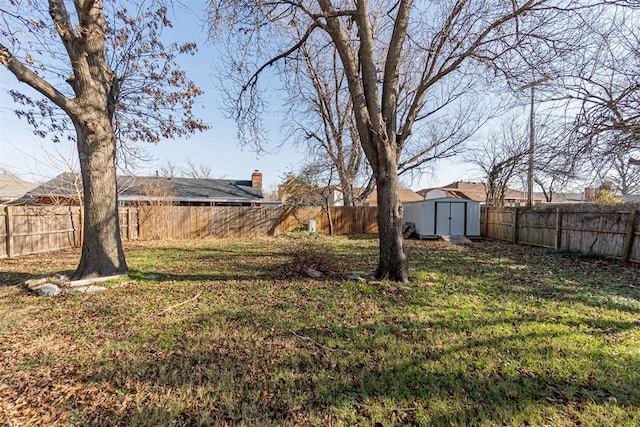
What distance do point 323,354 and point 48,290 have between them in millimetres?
4574

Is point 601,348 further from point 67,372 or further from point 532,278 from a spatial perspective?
point 67,372

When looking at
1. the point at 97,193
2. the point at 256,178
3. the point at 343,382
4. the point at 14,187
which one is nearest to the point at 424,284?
the point at 343,382

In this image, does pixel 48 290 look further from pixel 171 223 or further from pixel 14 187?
pixel 14 187

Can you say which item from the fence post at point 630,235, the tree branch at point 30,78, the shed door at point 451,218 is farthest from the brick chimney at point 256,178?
the fence post at point 630,235

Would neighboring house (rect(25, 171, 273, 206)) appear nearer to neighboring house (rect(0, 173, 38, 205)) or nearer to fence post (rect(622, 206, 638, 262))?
neighboring house (rect(0, 173, 38, 205))

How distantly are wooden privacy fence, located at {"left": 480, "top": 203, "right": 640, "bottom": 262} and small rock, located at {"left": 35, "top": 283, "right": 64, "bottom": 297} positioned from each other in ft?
38.9

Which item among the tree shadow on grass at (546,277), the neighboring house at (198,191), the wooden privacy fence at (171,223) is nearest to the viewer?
the tree shadow on grass at (546,277)

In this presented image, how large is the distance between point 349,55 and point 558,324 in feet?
16.7

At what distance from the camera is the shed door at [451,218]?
13.0m

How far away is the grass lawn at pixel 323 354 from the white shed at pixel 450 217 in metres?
7.91

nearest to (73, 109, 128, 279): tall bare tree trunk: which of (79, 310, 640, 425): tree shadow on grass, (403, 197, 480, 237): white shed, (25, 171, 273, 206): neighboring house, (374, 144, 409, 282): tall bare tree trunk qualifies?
(79, 310, 640, 425): tree shadow on grass

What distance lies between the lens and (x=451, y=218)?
1306 cm

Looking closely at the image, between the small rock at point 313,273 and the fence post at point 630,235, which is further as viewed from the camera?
the fence post at point 630,235

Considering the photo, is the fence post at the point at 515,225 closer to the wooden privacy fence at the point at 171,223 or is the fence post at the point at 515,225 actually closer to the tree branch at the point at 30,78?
the wooden privacy fence at the point at 171,223
